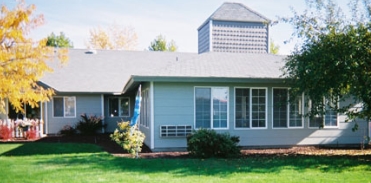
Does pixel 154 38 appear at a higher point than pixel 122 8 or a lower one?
higher

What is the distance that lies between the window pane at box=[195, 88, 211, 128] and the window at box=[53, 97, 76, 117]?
30.7ft

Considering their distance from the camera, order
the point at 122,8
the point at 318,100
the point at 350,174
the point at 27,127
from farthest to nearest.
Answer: the point at 122,8 → the point at 27,127 → the point at 318,100 → the point at 350,174

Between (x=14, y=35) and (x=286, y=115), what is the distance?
9.94 meters

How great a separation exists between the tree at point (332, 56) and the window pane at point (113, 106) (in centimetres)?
1185

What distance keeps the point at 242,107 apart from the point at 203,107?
1538 mm

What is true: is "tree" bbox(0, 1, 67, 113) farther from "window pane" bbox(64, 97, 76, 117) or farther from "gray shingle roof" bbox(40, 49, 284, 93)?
"window pane" bbox(64, 97, 76, 117)

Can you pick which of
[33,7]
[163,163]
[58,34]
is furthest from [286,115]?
[58,34]

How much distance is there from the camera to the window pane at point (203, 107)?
1139cm

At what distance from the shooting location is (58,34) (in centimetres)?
4597

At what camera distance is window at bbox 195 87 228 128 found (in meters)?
11.4

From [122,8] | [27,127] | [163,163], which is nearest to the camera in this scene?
[163,163]

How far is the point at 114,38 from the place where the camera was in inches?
1551

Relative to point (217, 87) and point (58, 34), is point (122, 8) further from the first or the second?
point (58, 34)

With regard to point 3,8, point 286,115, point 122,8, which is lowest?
point 286,115
